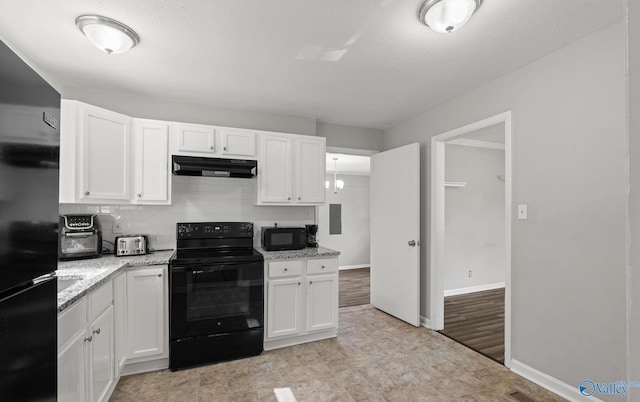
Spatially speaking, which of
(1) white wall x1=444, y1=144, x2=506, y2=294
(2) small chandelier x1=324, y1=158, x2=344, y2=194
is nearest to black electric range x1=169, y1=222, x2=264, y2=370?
(1) white wall x1=444, y1=144, x2=506, y2=294

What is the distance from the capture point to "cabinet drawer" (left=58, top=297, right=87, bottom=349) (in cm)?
138

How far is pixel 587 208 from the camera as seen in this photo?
2.02m

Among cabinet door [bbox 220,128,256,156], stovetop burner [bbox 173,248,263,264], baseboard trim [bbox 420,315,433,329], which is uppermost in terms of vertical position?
cabinet door [bbox 220,128,256,156]

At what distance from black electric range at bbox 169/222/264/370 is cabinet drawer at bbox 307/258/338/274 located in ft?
1.63

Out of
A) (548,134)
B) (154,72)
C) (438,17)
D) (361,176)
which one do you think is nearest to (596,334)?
(548,134)

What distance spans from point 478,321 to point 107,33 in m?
4.42

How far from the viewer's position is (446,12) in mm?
1680

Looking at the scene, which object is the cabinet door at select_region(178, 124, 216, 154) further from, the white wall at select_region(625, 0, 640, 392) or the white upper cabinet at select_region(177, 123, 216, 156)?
the white wall at select_region(625, 0, 640, 392)

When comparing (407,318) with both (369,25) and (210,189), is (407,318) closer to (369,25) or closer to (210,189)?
(210,189)

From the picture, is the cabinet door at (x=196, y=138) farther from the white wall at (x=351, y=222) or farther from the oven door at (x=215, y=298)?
the white wall at (x=351, y=222)

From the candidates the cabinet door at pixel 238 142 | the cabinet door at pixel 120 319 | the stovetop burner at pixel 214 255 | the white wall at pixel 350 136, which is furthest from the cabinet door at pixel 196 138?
the white wall at pixel 350 136

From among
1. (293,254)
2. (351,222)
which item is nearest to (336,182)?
(351,222)

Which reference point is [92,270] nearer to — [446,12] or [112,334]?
[112,334]

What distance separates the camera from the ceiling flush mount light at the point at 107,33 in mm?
1825
